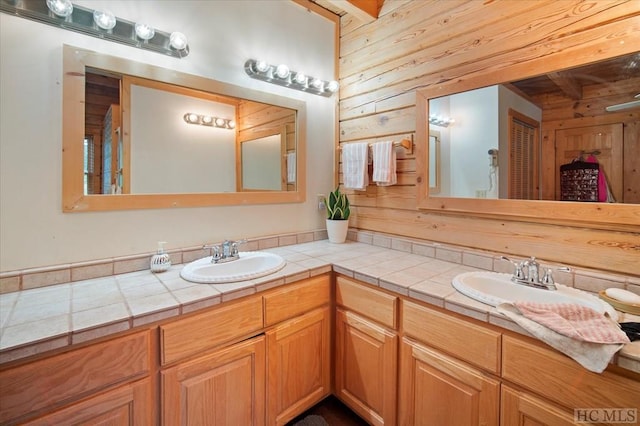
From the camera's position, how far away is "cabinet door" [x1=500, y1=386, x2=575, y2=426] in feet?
3.02

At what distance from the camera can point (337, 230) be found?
84.9 inches

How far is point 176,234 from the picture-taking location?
5.35 ft

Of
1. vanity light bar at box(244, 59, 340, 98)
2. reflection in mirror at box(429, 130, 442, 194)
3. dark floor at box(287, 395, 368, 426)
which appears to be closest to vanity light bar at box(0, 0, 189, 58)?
vanity light bar at box(244, 59, 340, 98)

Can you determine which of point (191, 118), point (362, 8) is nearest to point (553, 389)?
point (191, 118)

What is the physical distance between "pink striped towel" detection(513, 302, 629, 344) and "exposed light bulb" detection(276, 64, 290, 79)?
1.76 meters

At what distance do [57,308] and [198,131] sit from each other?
1055mm

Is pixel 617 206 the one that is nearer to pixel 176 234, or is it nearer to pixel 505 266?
pixel 505 266

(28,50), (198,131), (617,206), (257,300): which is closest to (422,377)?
(257,300)

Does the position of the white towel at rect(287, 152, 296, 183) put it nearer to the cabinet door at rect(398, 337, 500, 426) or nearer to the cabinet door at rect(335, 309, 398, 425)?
the cabinet door at rect(335, 309, 398, 425)

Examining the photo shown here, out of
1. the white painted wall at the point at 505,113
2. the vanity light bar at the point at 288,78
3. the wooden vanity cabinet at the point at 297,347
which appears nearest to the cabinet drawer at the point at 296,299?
the wooden vanity cabinet at the point at 297,347

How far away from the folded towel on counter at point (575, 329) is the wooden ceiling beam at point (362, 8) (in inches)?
74.3

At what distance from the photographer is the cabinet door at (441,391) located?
1086mm

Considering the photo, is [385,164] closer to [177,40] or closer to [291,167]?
[291,167]

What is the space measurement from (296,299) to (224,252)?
477mm
